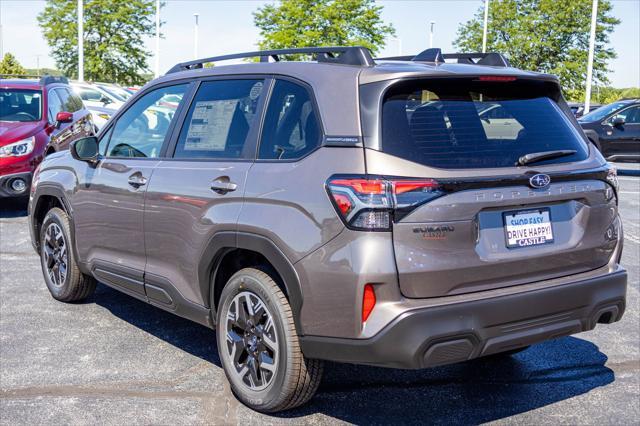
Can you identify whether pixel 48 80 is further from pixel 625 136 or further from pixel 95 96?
pixel 625 136

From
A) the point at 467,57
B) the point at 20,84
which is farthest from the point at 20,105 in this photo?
the point at 467,57

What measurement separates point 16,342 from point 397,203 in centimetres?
302

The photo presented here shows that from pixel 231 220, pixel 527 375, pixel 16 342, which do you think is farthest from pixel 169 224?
pixel 527 375

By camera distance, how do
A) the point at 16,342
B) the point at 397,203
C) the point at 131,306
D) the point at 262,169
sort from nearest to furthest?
the point at 397,203
the point at 262,169
the point at 16,342
the point at 131,306

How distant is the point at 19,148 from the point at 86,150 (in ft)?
17.3

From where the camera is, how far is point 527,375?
4555mm

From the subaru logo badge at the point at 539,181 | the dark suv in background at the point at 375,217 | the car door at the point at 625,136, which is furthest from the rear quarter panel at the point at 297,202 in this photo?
the car door at the point at 625,136

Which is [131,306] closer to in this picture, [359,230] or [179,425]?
[179,425]

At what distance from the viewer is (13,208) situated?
36.4ft

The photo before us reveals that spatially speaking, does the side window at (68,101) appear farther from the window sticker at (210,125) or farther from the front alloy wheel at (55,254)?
the window sticker at (210,125)

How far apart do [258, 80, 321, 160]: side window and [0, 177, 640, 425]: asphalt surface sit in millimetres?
1336

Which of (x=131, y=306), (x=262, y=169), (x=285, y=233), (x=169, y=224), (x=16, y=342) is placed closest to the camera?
(x=285, y=233)

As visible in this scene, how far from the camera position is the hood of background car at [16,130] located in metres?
10.0

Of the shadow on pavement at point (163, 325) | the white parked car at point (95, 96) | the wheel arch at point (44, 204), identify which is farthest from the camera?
the white parked car at point (95, 96)
